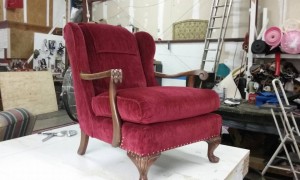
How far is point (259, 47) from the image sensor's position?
3248mm

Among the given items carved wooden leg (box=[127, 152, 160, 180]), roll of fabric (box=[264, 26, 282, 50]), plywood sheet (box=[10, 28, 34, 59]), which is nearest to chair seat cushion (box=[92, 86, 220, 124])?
carved wooden leg (box=[127, 152, 160, 180])

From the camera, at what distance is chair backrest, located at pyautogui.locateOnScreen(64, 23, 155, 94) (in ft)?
5.00

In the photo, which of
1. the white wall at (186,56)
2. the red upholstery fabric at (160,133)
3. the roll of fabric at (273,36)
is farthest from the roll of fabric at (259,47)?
the red upholstery fabric at (160,133)

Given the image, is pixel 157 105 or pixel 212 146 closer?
pixel 157 105

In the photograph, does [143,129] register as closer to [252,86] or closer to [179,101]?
[179,101]

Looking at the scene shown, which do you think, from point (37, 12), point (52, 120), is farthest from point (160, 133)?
point (37, 12)

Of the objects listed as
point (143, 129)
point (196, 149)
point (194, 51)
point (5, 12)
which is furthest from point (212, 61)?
point (5, 12)

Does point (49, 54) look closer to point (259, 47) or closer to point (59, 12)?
point (59, 12)

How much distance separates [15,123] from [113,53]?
0.84 metres

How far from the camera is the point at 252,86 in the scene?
3.34m

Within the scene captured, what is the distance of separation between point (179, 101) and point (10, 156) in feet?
3.64

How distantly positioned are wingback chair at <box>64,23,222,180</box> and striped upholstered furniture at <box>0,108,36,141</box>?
501mm

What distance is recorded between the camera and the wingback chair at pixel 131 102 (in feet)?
3.97

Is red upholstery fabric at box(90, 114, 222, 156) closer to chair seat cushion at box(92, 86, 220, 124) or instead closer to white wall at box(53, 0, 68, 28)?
chair seat cushion at box(92, 86, 220, 124)
